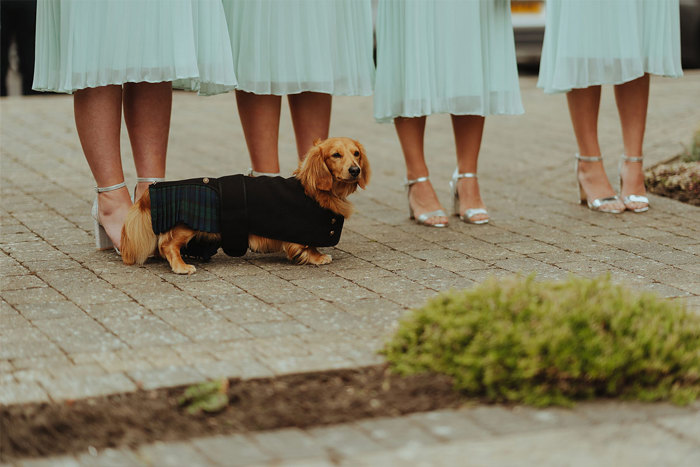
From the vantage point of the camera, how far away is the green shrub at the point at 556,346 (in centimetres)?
275

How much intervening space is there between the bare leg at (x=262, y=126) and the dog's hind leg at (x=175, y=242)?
0.75 m

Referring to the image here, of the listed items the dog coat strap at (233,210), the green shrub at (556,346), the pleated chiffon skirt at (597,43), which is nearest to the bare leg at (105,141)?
the dog coat strap at (233,210)

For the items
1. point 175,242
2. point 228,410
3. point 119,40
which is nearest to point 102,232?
point 175,242

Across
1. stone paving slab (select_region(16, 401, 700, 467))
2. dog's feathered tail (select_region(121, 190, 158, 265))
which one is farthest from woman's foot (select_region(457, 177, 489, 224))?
stone paving slab (select_region(16, 401, 700, 467))

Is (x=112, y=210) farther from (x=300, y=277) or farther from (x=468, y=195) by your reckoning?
(x=468, y=195)

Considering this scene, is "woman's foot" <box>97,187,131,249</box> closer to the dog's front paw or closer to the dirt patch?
the dog's front paw

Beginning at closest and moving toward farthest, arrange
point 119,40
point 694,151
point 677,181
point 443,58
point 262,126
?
point 119,40
point 262,126
point 443,58
point 677,181
point 694,151

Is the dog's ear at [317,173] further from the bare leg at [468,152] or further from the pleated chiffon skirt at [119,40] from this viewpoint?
the bare leg at [468,152]

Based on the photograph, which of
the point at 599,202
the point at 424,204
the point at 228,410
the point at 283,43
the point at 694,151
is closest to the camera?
the point at 228,410

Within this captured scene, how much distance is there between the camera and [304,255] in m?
4.28

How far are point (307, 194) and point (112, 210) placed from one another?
0.91 metres

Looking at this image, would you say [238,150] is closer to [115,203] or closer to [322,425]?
[115,203]

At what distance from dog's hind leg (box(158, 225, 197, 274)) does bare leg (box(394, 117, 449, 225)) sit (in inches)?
56.2

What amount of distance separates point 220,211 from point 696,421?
2.13 meters
